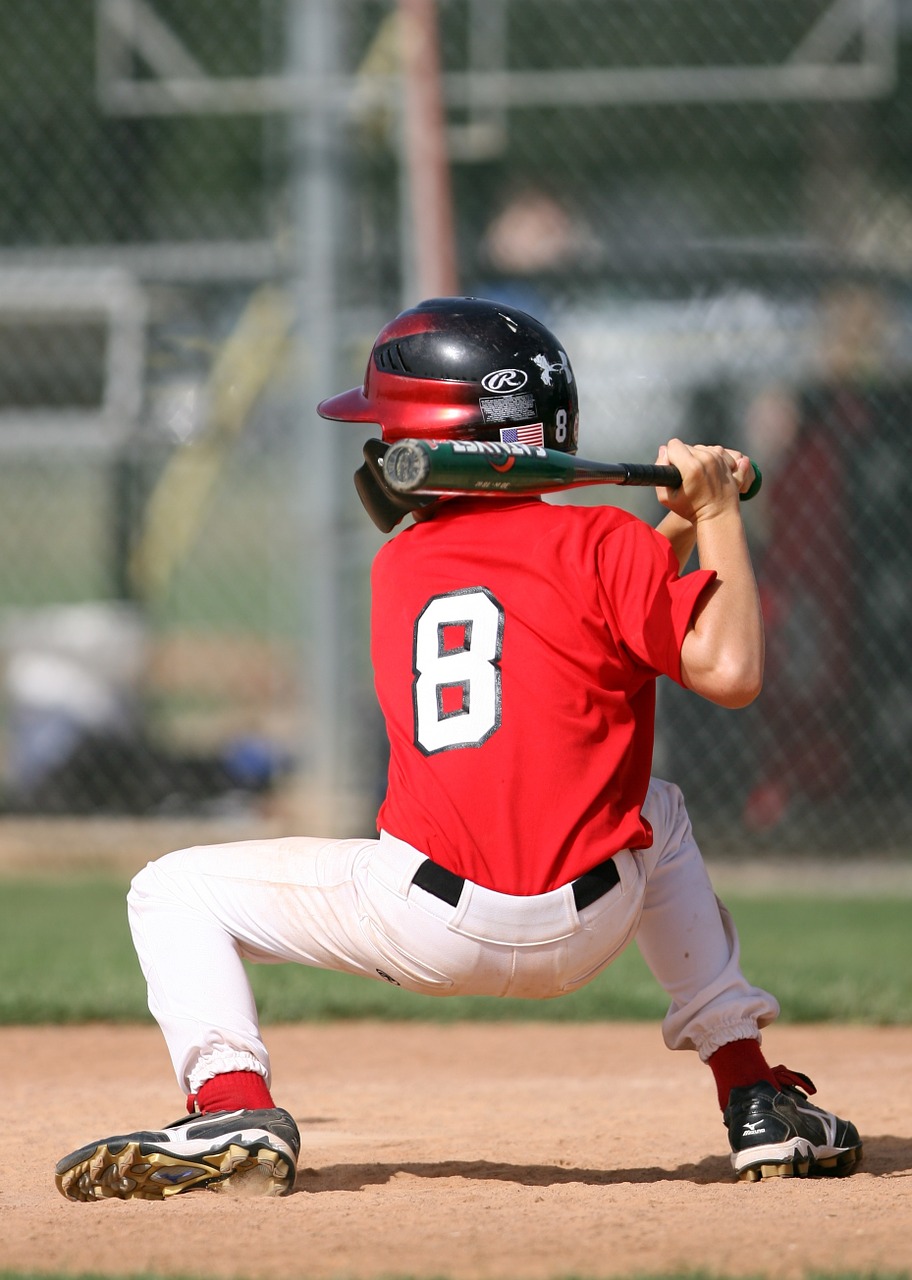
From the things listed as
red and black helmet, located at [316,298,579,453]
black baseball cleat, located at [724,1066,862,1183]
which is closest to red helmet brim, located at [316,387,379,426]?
red and black helmet, located at [316,298,579,453]

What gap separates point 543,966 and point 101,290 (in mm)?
5991

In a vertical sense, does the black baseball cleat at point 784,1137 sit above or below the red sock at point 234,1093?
below

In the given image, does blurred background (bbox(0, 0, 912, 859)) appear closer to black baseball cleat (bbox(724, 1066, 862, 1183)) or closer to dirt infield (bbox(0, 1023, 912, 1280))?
dirt infield (bbox(0, 1023, 912, 1280))

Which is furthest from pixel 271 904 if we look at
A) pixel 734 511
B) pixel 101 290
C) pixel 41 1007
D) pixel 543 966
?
pixel 101 290

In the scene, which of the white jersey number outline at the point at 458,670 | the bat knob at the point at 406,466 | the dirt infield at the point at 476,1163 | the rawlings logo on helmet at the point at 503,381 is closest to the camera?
the dirt infield at the point at 476,1163

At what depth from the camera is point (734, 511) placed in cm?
260

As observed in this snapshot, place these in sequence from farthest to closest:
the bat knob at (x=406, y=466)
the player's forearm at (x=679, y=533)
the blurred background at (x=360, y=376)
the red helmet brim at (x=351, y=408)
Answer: the blurred background at (x=360, y=376) < the player's forearm at (x=679, y=533) < the red helmet brim at (x=351, y=408) < the bat knob at (x=406, y=466)

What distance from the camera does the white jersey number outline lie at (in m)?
2.52

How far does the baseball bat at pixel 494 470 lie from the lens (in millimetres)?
2418

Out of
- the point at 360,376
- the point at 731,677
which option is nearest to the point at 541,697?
the point at 731,677

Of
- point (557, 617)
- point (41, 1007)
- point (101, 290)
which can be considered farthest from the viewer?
point (101, 290)

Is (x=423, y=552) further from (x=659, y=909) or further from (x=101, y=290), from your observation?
(x=101, y=290)

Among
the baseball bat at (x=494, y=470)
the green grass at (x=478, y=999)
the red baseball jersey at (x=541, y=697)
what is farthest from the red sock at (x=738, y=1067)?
the green grass at (x=478, y=999)

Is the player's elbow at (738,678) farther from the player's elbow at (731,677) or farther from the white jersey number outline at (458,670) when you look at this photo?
the white jersey number outline at (458,670)
